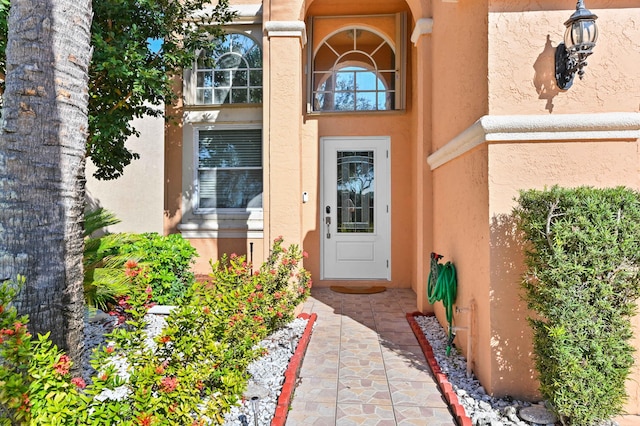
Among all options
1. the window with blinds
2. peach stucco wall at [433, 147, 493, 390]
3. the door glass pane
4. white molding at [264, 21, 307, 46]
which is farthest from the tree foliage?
peach stucco wall at [433, 147, 493, 390]

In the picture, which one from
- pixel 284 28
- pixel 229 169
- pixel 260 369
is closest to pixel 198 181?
pixel 229 169

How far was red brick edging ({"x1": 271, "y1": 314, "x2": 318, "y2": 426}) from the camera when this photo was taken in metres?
2.61

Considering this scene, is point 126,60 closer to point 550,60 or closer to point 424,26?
point 424,26

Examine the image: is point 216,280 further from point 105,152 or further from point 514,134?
point 105,152

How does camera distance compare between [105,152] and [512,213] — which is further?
[105,152]

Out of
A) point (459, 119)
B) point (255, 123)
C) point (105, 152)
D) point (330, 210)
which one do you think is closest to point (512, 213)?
point (459, 119)

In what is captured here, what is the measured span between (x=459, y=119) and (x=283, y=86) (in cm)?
252

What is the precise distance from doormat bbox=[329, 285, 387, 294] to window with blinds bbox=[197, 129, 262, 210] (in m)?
2.09

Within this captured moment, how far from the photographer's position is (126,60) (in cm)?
425

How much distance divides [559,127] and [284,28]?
376 cm

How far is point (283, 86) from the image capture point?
4.98 meters

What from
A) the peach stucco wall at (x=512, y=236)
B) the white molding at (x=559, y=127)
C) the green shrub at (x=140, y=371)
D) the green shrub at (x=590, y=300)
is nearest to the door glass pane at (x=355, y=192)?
the white molding at (x=559, y=127)

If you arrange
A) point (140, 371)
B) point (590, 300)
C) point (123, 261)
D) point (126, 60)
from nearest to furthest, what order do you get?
point (140, 371) < point (590, 300) < point (123, 261) < point (126, 60)

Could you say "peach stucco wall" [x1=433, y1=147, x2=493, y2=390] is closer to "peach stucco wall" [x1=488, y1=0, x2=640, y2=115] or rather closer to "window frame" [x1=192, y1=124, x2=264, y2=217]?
"peach stucco wall" [x1=488, y1=0, x2=640, y2=115]
